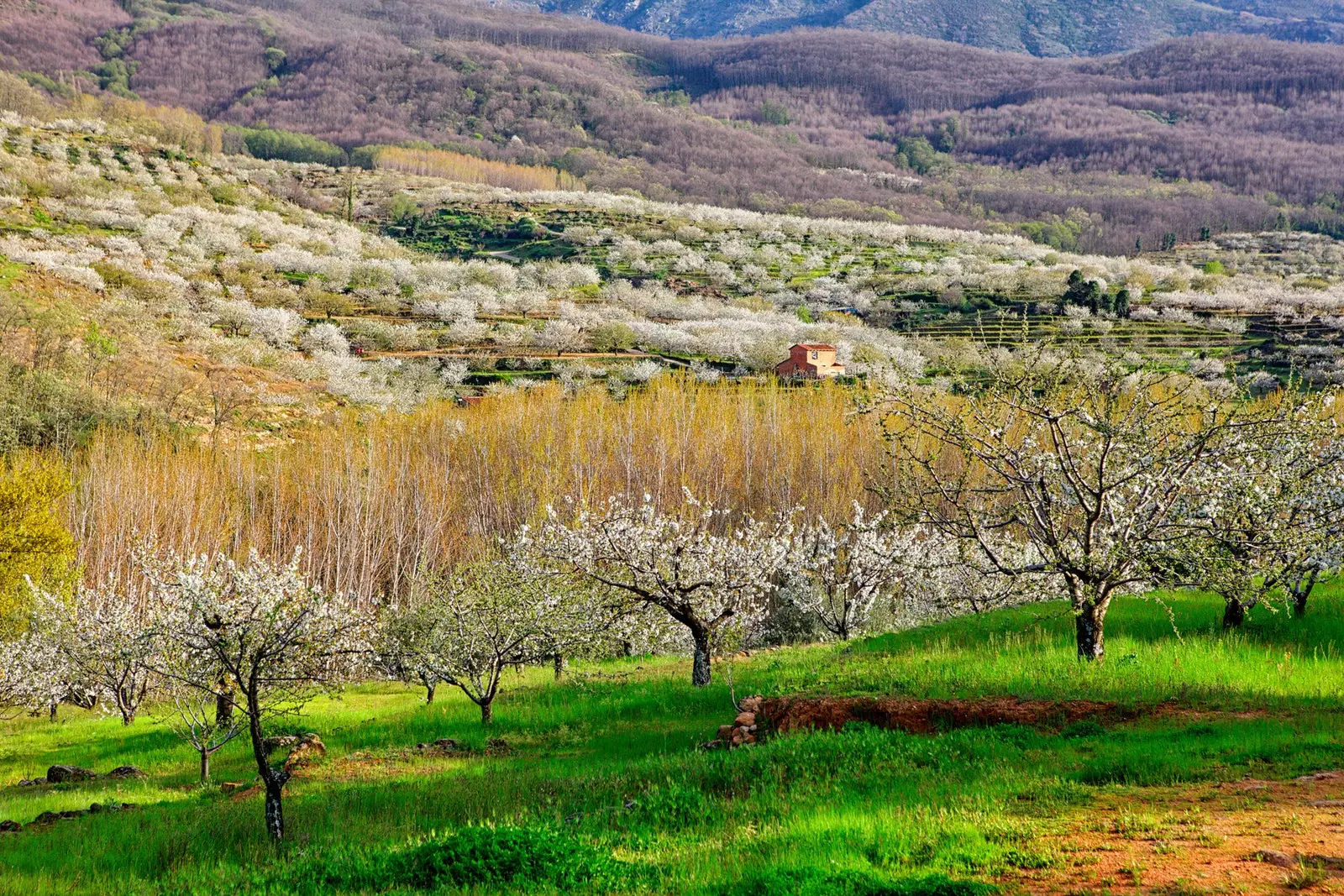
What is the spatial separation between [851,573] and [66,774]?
29.9 meters

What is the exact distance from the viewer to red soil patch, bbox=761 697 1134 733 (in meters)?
15.2

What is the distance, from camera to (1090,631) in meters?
18.5

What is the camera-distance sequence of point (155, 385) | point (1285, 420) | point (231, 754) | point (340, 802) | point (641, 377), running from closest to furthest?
point (340, 802) → point (1285, 420) → point (231, 754) → point (155, 385) → point (641, 377)

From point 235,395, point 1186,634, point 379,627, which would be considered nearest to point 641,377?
point 235,395

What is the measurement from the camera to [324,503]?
168 ft

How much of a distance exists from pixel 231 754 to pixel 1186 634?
81.1ft

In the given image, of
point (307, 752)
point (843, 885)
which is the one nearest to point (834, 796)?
point (843, 885)

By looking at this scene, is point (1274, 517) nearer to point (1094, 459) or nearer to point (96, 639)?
point (1094, 459)

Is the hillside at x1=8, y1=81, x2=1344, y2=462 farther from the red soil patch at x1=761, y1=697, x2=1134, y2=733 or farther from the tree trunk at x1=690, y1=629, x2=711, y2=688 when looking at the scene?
the red soil patch at x1=761, y1=697, x2=1134, y2=733

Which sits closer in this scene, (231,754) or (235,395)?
(231,754)

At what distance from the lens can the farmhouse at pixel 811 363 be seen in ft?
296

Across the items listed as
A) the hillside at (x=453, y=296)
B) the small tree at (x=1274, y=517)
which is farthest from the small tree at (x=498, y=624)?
the hillside at (x=453, y=296)

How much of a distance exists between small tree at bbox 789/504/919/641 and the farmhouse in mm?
45447

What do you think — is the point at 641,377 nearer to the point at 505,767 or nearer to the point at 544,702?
the point at 544,702
